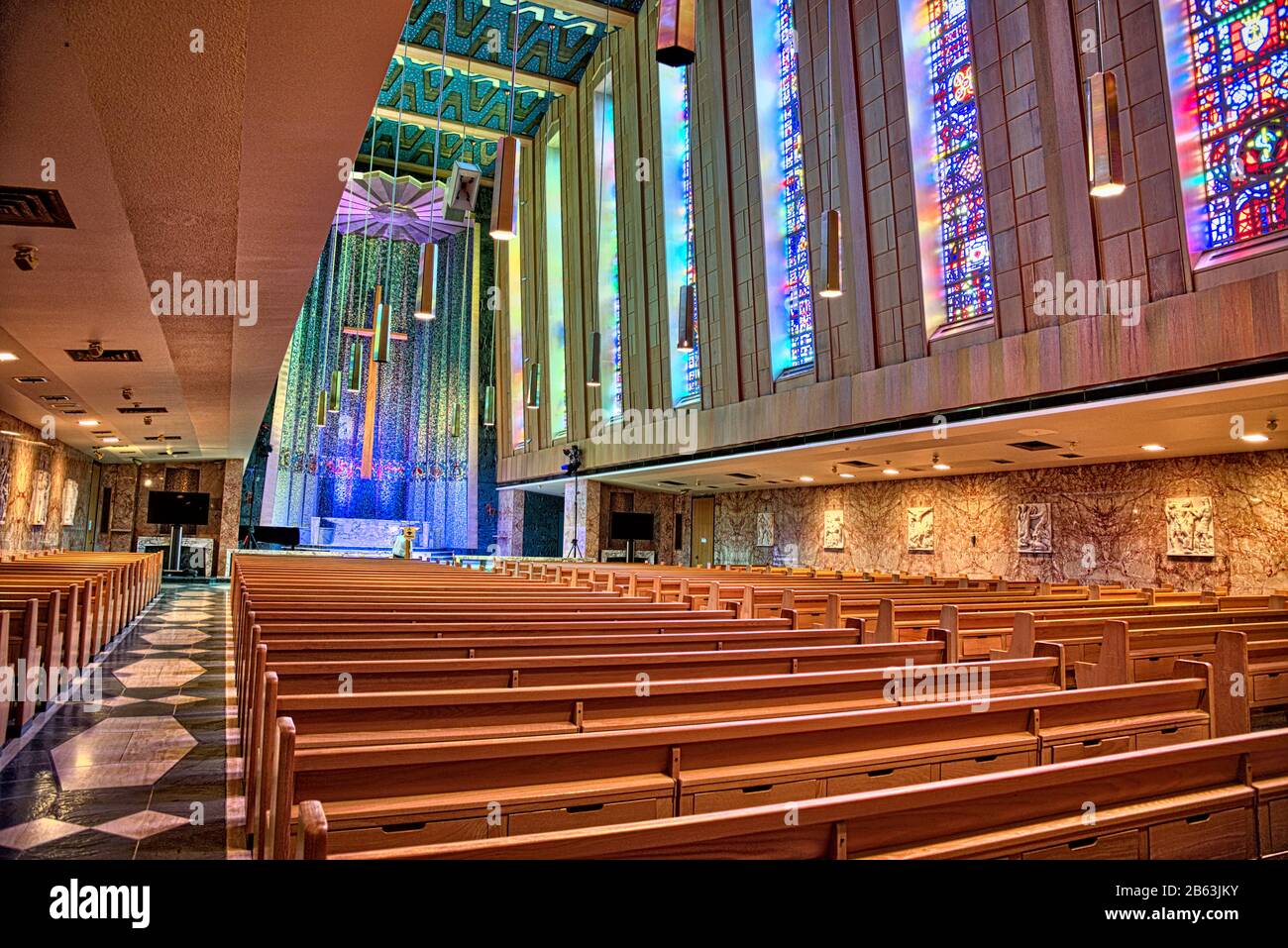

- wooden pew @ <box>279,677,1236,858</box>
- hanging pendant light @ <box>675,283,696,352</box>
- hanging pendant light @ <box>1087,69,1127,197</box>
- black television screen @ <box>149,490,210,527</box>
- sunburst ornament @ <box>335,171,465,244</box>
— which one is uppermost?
sunburst ornament @ <box>335,171,465,244</box>

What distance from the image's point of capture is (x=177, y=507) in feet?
48.9

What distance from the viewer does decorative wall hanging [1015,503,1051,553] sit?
10.8 meters

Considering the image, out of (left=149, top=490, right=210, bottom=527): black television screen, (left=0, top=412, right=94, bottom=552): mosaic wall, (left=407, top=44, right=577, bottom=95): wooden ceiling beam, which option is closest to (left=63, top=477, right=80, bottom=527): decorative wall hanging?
(left=0, top=412, right=94, bottom=552): mosaic wall

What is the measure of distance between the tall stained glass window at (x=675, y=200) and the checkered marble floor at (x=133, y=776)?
9488 mm

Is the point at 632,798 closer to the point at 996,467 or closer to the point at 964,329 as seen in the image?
the point at 964,329

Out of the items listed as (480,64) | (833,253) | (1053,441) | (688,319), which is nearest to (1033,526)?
(1053,441)

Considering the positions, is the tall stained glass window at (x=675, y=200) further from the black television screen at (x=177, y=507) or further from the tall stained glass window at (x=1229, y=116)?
the black television screen at (x=177, y=507)

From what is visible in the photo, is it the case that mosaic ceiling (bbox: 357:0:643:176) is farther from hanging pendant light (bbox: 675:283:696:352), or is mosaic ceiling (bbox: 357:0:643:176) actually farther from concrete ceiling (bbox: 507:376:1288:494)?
concrete ceiling (bbox: 507:376:1288:494)

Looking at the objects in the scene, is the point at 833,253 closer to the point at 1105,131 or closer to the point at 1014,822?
the point at 1105,131

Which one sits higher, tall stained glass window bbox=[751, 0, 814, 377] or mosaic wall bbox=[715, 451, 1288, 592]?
tall stained glass window bbox=[751, 0, 814, 377]

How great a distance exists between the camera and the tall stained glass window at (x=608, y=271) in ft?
52.6

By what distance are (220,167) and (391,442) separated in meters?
20.7

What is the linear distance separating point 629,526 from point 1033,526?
827 centimetres

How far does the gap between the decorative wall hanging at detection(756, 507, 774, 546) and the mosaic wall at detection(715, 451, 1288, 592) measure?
108 centimetres
